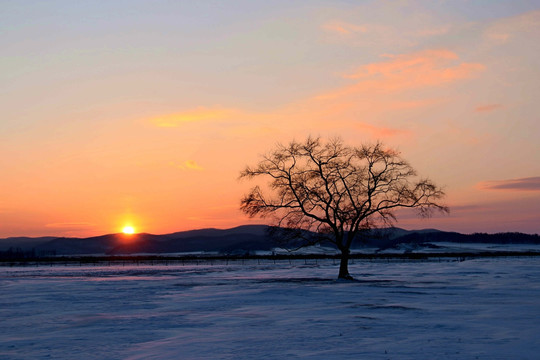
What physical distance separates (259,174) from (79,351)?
31949 millimetres

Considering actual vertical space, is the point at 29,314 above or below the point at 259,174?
below

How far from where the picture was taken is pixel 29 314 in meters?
22.9

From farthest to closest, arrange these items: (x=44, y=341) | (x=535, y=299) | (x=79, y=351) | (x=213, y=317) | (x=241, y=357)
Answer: (x=535, y=299) → (x=213, y=317) → (x=44, y=341) → (x=79, y=351) → (x=241, y=357)

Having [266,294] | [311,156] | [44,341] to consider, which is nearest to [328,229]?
[311,156]

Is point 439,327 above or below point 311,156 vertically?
below

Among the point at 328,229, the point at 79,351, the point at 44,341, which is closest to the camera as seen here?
the point at 79,351

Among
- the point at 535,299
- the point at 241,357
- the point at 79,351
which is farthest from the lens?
the point at 535,299

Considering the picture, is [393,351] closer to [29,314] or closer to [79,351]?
[79,351]

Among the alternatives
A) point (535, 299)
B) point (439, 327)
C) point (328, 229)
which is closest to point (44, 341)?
point (439, 327)

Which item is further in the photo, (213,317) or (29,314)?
(29,314)

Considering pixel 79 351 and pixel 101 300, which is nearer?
pixel 79 351

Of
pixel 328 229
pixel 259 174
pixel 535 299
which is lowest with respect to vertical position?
pixel 535 299

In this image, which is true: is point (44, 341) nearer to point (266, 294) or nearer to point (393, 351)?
point (393, 351)

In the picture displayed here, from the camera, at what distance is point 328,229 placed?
4422cm
